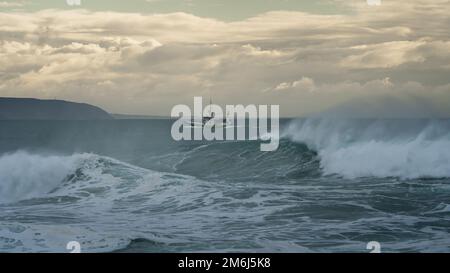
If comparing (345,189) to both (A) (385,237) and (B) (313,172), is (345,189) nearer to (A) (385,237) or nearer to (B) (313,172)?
(B) (313,172)

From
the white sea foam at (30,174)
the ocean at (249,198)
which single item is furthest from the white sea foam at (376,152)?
the white sea foam at (30,174)

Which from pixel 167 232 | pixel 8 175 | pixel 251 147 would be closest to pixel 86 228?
pixel 167 232

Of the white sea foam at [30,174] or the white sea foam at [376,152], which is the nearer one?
the white sea foam at [30,174]

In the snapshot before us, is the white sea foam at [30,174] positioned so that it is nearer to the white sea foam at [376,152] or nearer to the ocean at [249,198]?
the ocean at [249,198]

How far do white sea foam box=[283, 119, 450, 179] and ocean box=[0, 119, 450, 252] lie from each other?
0.05 m

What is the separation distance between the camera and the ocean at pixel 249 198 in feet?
34.6

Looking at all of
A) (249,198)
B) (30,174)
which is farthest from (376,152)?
(30,174)

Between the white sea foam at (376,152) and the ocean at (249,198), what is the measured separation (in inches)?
1.8

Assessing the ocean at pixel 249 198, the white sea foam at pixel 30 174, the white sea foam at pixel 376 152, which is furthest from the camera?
the white sea foam at pixel 376 152

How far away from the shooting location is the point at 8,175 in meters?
20.8

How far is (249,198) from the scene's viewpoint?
15344mm

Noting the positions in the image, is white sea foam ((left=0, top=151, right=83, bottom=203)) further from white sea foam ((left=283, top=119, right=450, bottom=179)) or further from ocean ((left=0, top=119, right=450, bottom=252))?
white sea foam ((left=283, top=119, right=450, bottom=179))

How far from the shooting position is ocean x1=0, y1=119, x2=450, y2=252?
1055cm

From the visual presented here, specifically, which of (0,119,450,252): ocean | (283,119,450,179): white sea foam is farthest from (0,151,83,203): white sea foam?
(283,119,450,179): white sea foam
